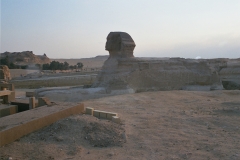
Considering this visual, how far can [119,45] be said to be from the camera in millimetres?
12492

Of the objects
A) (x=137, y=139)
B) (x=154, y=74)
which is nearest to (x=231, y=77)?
(x=154, y=74)

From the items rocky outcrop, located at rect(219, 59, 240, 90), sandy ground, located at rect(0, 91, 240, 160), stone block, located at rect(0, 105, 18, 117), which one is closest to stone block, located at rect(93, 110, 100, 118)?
sandy ground, located at rect(0, 91, 240, 160)

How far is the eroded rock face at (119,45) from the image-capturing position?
40.5 ft

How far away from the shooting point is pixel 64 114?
210 inches

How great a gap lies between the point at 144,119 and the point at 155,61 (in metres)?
6.97

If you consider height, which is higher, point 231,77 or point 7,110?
point 231,77

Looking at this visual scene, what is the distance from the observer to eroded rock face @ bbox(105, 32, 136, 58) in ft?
40.5

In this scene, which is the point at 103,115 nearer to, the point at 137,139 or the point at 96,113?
the point at 96,113

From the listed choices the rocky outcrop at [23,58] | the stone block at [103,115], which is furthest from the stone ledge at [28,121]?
the rocky outcrop at [23,58]

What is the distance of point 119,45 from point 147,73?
2.17m

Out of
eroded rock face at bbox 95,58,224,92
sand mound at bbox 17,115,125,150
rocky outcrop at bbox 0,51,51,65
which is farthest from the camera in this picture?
rocky outcrop at bbox 0,51,51,65

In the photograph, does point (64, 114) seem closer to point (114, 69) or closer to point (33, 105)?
point (33, 105)

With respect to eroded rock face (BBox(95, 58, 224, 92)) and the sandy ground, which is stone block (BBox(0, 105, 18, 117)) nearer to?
the sandy ground

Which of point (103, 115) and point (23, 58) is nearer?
point (103, 115)
